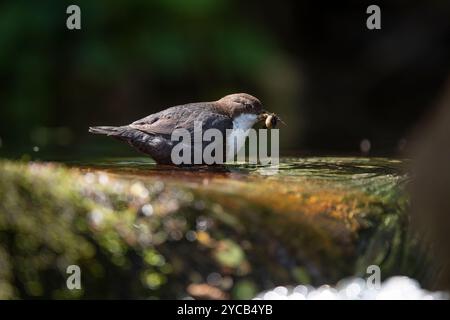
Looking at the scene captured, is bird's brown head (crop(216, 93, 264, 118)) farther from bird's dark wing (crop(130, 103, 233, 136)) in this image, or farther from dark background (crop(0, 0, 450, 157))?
dark background (crop(0, 0, 450, 157))

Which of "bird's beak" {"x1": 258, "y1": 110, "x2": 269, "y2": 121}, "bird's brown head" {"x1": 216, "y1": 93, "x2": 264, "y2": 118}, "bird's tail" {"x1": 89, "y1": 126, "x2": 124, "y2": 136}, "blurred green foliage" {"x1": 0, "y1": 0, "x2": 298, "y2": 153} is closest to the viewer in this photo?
"bird's tail" {"x1": 89, "y1": 126, "x2": 124, "y2": 136}

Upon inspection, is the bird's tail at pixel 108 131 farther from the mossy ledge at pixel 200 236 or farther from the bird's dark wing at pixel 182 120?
the mossy ledge at pixel 200 236

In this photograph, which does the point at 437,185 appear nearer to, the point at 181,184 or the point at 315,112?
the point at 181,184

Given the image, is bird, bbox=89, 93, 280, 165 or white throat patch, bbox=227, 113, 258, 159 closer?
bird, bbox=89, 93, 280, 165

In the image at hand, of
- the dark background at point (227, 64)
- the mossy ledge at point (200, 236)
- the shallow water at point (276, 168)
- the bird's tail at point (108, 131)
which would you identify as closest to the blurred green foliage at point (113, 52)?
the dark background at point (227, 64)

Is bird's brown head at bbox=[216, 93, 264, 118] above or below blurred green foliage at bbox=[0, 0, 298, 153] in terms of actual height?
below

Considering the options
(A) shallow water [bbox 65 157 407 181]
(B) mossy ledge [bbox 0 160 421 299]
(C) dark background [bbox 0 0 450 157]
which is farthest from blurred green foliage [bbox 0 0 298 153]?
(B) mossy ledge [bbox 0 160 421 299]
